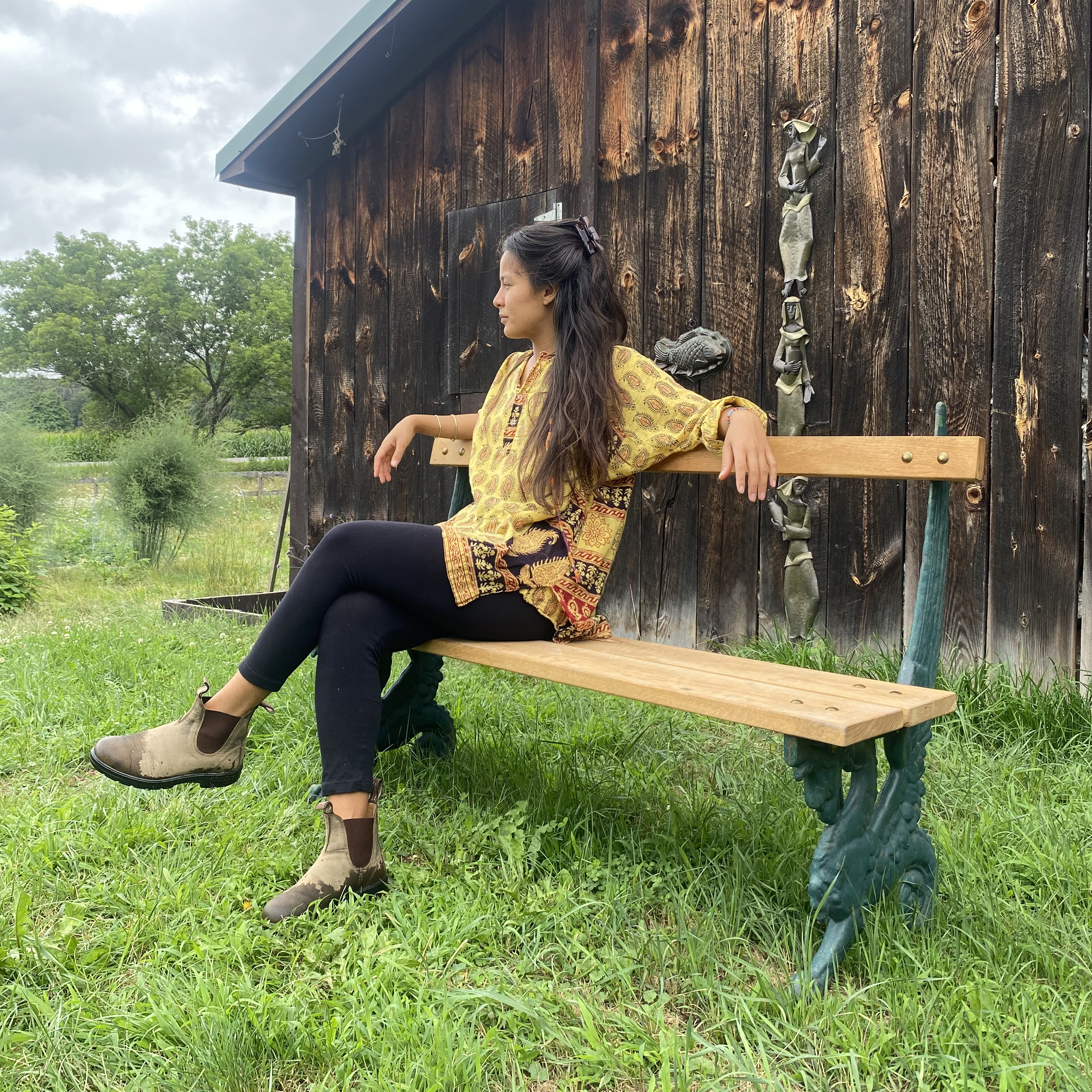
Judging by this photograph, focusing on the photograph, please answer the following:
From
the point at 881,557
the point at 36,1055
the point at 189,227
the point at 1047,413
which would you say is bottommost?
the point at 36,1055

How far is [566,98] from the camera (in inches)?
172

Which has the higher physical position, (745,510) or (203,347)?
(203,347)

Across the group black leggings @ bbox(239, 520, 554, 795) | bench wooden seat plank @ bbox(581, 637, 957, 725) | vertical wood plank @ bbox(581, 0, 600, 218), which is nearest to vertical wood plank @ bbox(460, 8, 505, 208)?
vertical wood plank @ bbox(581, 0, 600, 218)

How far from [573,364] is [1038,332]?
5.14 feet

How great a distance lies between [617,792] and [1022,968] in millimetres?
1016

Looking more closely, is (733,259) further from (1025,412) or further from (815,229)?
(1025,412)

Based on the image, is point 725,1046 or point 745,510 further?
point 745,510

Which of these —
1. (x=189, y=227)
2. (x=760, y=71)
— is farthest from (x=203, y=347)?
(x=760, y=71)

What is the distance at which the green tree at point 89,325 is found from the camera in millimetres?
44219

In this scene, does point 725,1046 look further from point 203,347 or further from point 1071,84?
point 203,347

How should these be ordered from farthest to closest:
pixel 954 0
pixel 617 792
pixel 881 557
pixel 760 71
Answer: pixel 760 71
pixel 881 557
pixel 954 0
pixel 617 792

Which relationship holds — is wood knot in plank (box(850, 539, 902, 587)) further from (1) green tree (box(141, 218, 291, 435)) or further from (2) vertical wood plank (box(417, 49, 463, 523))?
(1) green tree (box(141, 218, 291, 435))

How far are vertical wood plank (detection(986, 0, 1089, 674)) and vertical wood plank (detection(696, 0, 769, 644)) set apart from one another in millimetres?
877

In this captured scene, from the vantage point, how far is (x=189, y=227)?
50.8 meters
